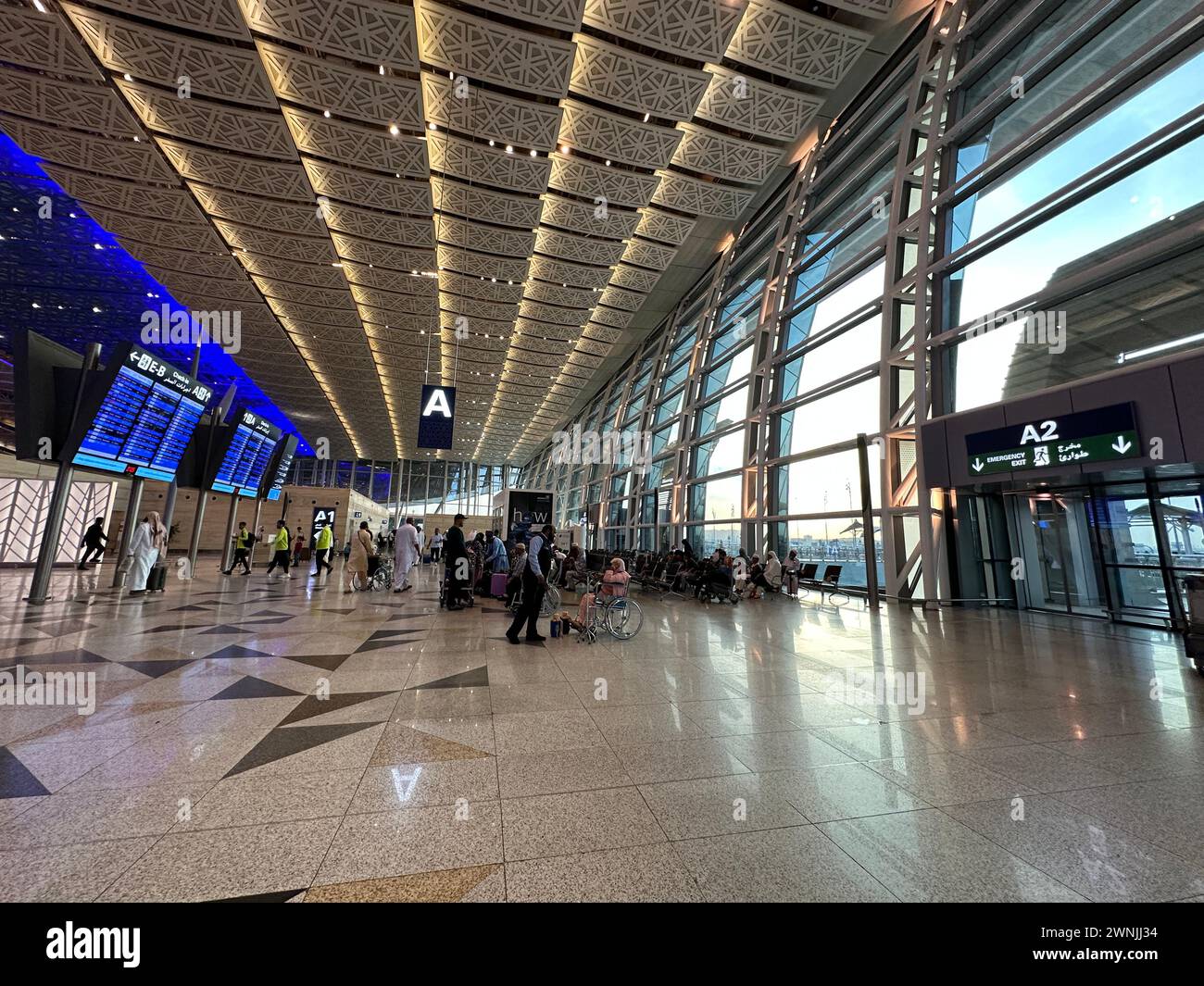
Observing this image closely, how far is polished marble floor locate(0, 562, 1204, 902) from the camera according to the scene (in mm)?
1785

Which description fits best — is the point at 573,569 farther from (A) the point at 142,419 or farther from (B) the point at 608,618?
(A) the point at 142,419

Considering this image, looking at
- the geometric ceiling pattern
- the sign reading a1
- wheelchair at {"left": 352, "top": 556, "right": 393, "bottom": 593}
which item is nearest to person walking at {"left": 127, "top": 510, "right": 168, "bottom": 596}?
wheelchair at {"left": 352, "top": 556, "right": 393, "bottom": 593}

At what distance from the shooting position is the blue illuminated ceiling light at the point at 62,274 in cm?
1177

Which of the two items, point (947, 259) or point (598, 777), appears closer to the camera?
point (598, 777)

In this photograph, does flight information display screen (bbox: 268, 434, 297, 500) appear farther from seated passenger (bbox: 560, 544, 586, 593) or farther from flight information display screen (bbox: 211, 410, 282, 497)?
seated passenger (bbox: 560, 544, 586, 593)

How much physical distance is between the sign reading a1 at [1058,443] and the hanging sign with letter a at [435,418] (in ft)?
37.6

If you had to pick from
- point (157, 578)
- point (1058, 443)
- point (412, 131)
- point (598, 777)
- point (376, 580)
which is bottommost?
point (598, 777)

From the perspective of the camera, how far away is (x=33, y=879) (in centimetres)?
171

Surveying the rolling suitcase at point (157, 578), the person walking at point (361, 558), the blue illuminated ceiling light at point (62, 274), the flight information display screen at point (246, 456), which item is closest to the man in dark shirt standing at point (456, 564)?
the person walking at point (361, 558)

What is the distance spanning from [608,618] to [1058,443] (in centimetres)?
743

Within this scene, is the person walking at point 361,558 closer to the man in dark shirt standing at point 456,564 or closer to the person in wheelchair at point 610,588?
the man in dark shirt standing at point 456,564

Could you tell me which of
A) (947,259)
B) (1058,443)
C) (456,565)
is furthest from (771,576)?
(456,565)

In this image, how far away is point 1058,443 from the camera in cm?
757
